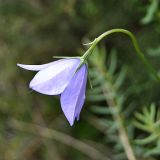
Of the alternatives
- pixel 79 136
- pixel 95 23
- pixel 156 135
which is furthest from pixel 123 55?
pixel 156 135

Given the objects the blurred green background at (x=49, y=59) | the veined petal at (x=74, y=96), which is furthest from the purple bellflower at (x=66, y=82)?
the blurred green background at (x=49, y=59)

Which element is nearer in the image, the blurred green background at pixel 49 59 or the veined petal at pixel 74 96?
the veined petal at pixel 74 96

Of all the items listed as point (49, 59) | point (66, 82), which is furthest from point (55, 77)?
point (49, 59)

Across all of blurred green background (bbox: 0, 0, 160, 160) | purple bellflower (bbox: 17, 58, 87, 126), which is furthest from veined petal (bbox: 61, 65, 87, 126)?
blurred green background (bbox: 0, 0, 160, 160)

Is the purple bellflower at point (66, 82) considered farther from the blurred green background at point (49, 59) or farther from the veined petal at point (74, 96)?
the blurred green background at point (49, 59)

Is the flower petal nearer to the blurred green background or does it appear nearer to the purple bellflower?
the purple bellflower

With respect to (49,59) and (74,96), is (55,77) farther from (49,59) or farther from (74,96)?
(49,59)

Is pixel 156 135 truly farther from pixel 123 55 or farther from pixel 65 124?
pixel 65 124
